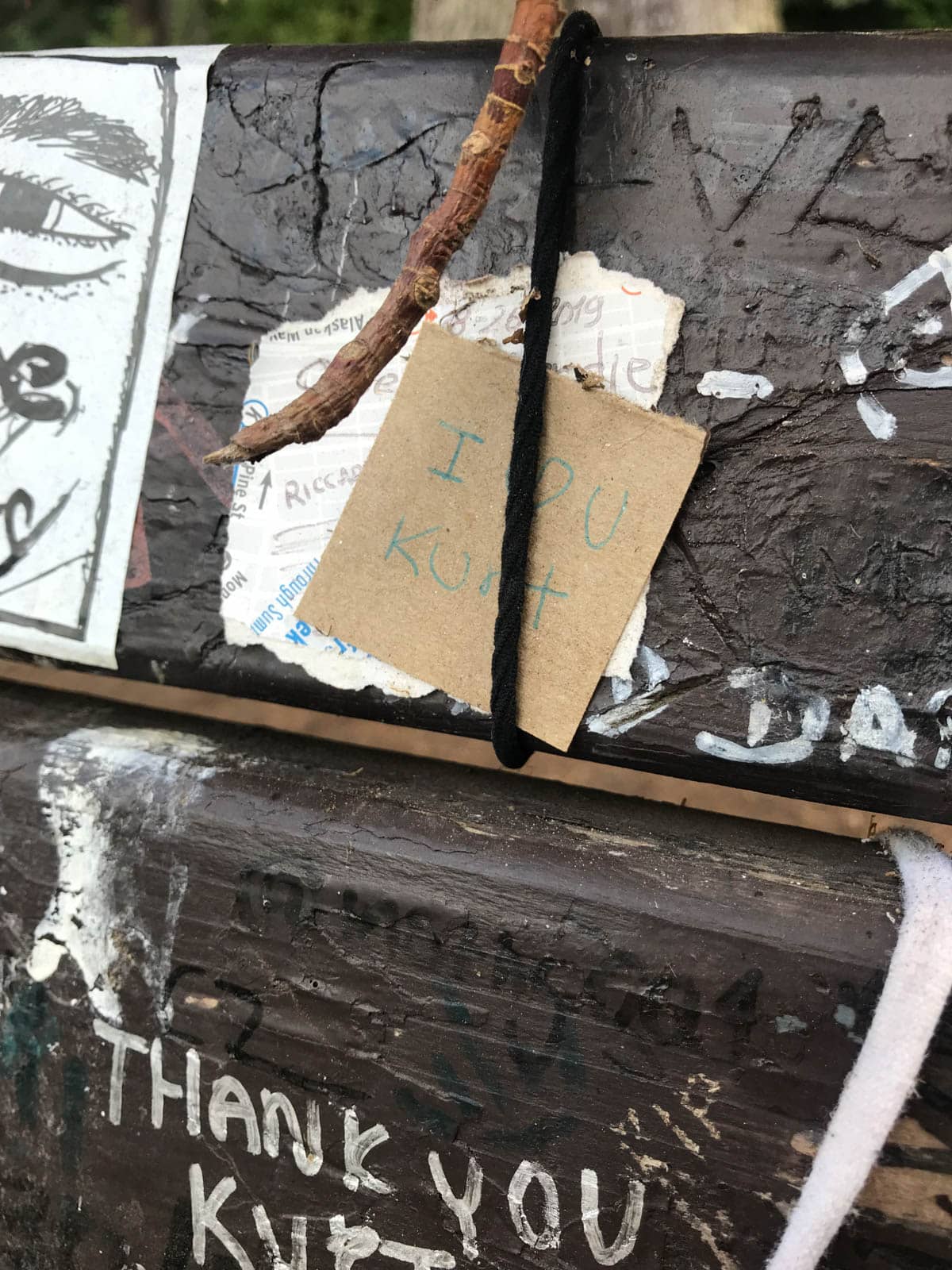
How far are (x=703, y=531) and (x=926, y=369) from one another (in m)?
0.14

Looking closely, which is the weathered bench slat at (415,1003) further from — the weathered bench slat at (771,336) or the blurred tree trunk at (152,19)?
the blurred tree trunk at (152,19)

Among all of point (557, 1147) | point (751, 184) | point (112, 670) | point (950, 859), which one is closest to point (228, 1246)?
point (557, 1147)

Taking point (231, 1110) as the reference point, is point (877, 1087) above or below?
above

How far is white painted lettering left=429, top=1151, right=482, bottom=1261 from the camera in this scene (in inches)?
19.5

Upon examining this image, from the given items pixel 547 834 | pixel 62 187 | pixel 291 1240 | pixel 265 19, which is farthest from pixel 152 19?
pixel 291 1240

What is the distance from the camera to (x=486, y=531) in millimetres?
526

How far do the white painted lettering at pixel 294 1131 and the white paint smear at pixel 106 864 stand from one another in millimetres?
93

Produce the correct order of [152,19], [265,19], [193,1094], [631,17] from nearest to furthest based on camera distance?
[193,1094] → [631,17] → [265,19] → [152,19]

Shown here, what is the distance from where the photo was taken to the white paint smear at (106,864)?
559mm

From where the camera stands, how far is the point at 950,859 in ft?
1.59

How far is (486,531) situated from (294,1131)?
372 mm

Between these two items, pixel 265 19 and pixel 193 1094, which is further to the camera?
pixel 265 19

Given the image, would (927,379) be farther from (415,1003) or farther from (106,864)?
(106,864)

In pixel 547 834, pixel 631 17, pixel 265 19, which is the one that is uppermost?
pixel 265 19
